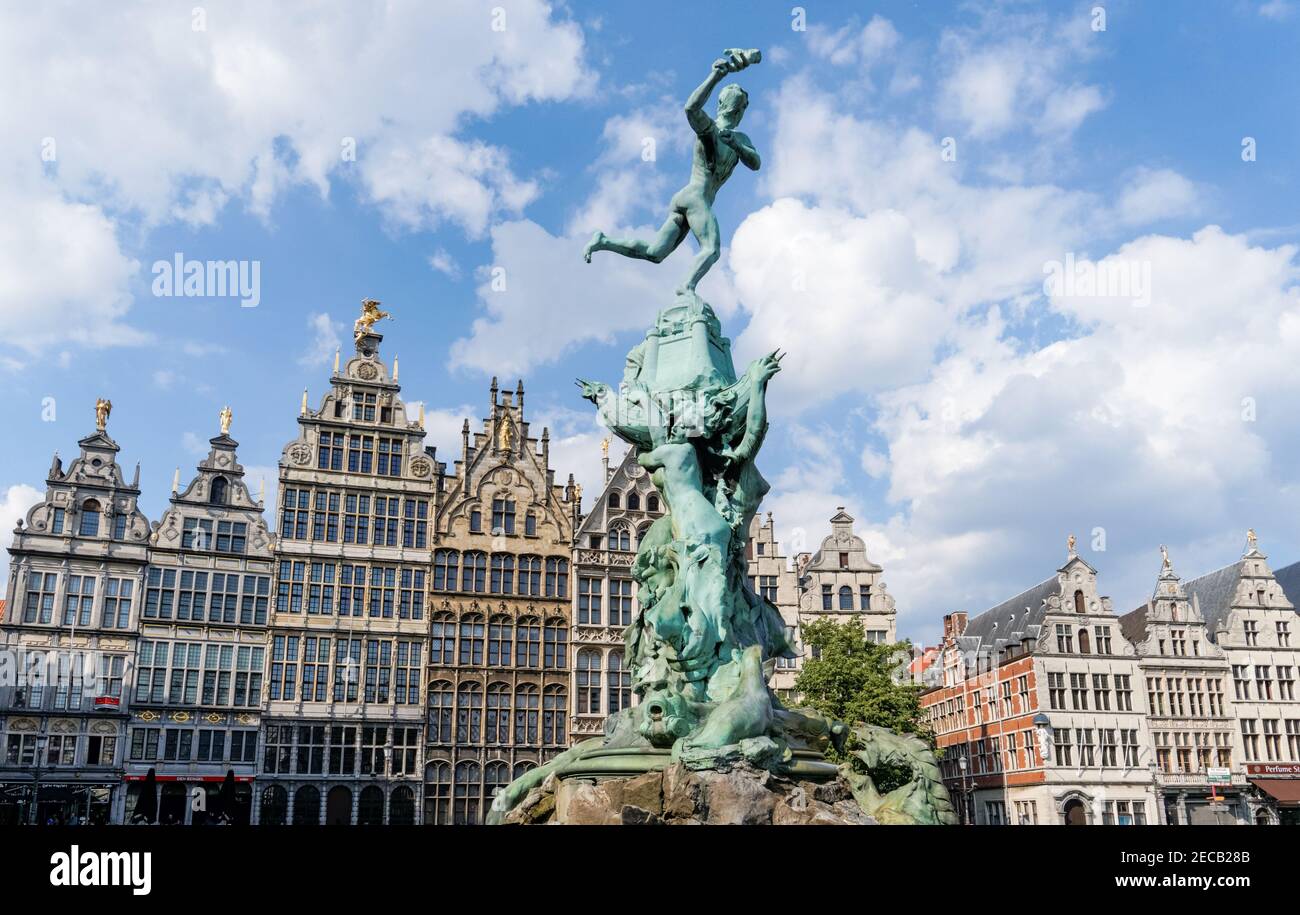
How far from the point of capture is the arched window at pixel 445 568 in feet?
131

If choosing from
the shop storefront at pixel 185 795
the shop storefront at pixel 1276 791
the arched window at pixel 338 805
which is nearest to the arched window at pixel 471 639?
the arched window at pixel 338 805

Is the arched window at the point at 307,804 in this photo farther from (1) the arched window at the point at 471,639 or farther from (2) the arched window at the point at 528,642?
(2) the arched window at the point at 528,642

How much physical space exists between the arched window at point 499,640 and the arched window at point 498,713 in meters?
0.84

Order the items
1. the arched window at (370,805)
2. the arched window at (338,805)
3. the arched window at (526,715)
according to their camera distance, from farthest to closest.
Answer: the arched window at (526,715)
the arched window at (370,805)
the arched window at (338,805)

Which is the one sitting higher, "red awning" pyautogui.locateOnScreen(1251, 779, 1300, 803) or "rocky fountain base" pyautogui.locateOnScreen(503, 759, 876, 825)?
"rocky fountain base" pyautogui.locateOnScreen(503, 759, 876, 825)

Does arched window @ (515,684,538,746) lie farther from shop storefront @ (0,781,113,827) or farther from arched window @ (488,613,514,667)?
shop storefront @ (0,781,113,827)

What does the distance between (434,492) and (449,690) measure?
7.38 metres

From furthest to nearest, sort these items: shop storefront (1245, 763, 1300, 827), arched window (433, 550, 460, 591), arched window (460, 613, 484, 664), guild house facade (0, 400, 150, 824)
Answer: shop storefront (1245, 763, 1300, 827) → arched window (433, 550, 460, 591) → arched window (460, 613, 484, 664) → guild house facade (0, 400, 150, 824)

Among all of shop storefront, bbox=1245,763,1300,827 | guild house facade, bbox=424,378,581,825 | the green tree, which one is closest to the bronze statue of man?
the green tree

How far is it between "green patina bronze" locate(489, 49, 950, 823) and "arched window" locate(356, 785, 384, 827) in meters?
24.3

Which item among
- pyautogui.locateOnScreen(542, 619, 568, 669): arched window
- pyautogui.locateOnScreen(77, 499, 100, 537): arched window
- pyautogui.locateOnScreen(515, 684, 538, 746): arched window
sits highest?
pyautogui.locateOnScreen(77, 499, 100, 537): arched window

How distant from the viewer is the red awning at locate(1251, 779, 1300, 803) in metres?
42.8
